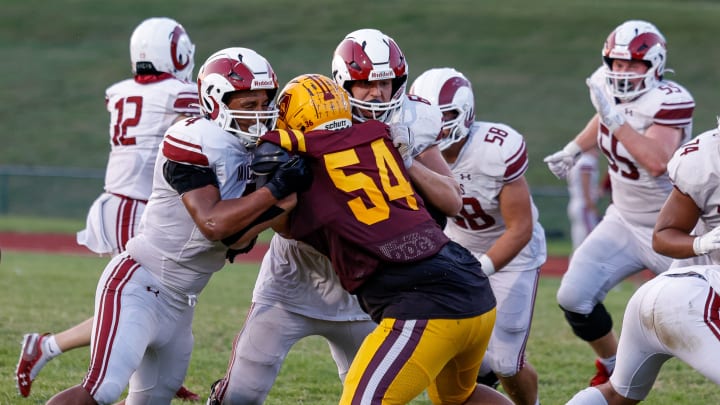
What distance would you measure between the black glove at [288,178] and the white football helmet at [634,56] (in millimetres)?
3439

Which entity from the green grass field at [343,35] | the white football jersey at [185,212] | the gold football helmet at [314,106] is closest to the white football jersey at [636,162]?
the gold football helmet at [314,106]

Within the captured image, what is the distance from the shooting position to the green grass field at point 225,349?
244 inches

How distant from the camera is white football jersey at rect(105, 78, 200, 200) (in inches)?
256

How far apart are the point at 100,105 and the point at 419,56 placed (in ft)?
26.7

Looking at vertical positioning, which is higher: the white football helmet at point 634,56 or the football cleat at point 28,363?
the white football helmet at point 634,56

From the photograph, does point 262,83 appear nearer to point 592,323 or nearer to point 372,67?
point 372,67

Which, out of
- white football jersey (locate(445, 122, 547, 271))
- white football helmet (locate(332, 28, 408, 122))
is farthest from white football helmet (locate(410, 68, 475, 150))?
white football helmet (locate(332, 28, 408, 122))

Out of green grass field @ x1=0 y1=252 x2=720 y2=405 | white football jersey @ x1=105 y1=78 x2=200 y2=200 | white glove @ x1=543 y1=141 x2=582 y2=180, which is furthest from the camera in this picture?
white glove @ x1=543 y1=141 x2=582 y2=180

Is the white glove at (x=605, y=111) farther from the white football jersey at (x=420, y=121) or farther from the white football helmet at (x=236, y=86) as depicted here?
the white football helmet at (x=236, y=86)

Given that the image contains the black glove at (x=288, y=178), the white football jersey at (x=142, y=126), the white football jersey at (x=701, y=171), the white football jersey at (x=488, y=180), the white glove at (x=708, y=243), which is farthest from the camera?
the white football jersey at (x=142, y=126)

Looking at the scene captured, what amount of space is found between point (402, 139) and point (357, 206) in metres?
0.38

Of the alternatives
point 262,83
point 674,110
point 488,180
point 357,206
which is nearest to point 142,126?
point 488,180

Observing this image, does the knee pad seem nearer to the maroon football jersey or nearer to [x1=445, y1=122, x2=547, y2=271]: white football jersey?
[x1=445, y1=122, x2=547, y2=271]: white football jersey

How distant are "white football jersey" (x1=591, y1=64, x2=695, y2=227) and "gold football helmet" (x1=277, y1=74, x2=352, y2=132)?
9.47 ft
